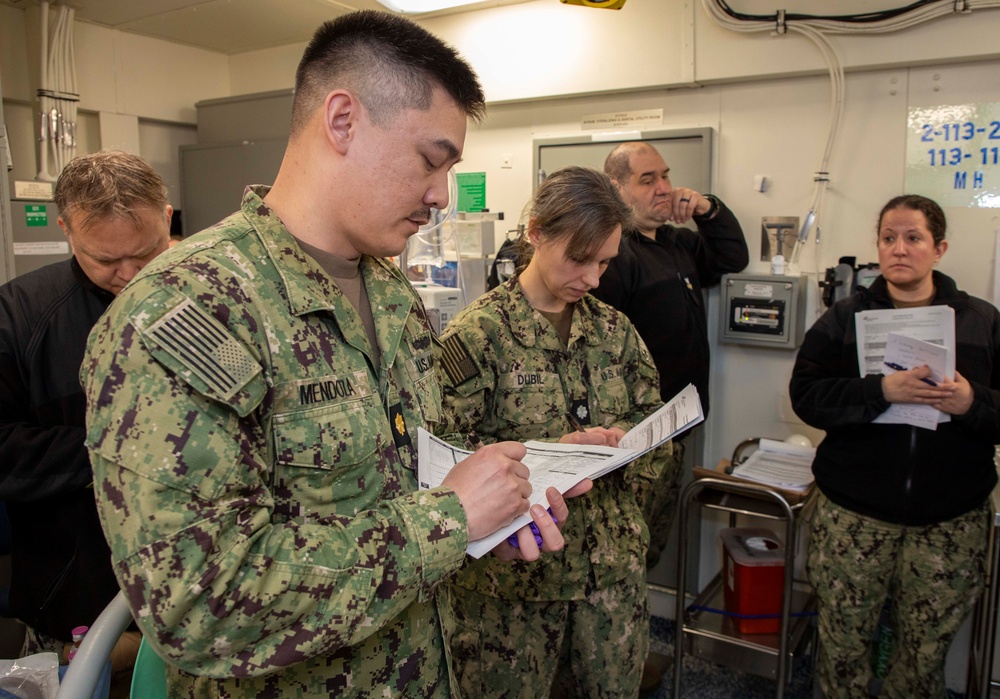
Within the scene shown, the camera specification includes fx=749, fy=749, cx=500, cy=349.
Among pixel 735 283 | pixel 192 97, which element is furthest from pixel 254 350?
pixel 192 97

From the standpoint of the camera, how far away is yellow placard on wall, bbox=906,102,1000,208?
2703 millimetres

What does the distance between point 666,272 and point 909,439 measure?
1.06 meters

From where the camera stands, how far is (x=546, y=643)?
5.90ft

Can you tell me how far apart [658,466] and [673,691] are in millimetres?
1114

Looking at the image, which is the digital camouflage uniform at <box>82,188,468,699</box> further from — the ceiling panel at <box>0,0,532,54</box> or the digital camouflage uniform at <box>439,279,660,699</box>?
the ceiling panel at <box>0,0,532,54</box>

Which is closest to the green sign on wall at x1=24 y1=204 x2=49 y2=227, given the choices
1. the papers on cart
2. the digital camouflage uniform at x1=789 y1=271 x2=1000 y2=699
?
the papers on cart

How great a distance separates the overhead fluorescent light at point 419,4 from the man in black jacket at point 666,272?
0.92 meters

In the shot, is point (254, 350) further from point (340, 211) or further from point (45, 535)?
point (45, 535)

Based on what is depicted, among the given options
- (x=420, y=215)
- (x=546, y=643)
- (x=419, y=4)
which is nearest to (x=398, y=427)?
(x=420, y=215)

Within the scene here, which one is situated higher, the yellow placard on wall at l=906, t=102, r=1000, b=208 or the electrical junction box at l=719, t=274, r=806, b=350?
the yellow placard on wall at l=906, t=102, r=1000, b=208

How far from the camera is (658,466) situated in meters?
2.04

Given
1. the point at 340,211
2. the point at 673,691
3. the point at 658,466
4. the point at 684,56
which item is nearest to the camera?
the point at 340,211

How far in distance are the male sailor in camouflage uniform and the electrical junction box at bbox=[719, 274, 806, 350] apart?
2111mm

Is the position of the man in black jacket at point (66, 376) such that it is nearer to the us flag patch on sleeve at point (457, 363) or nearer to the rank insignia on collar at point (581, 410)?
the us flag patch on sleeve at point (457, 363)
